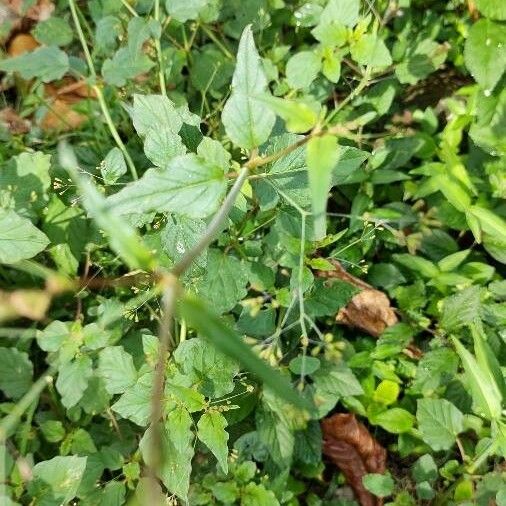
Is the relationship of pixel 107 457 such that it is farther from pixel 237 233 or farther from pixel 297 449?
pixel 237 233

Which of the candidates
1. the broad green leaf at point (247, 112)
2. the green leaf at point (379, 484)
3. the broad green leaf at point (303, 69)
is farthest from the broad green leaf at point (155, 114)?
the green leaf at point (379, 484)

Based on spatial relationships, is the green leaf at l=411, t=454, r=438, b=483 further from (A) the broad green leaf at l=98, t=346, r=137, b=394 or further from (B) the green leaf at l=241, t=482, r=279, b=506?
(A) the broad green leaf at l=98, t=346, r=137, b=394

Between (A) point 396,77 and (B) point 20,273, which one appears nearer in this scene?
(B) point 20,273

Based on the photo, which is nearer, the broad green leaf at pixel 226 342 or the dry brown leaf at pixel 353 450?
the broad green leaf at pixel 226 342

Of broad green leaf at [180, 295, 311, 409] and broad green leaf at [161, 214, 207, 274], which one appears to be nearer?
broad green leaf at [180, 295, 311, 409]

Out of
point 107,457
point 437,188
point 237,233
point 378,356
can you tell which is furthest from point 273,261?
point 107,457

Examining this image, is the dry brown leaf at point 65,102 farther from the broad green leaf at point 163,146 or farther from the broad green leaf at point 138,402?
the broad green leaf at point 138,402

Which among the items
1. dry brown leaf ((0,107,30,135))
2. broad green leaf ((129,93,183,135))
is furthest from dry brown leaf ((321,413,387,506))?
dry brown leaf ((0,107,30,135))
